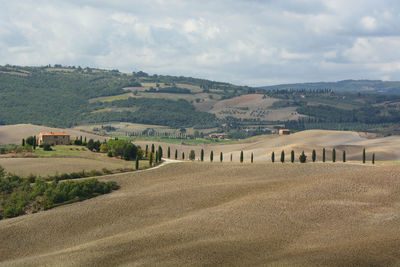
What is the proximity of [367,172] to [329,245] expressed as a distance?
122ft

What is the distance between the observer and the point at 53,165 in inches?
4392

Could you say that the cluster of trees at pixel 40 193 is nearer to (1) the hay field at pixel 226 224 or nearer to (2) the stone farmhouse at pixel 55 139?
(1) the hay field at pixel 226 224

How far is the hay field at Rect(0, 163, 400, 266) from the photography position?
55.8 m

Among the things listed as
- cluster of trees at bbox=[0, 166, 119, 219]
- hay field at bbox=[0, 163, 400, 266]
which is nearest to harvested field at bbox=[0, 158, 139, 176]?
cluster of trees at bbox=[0, 166, 119, 219]

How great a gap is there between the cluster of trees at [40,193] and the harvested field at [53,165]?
6.91m

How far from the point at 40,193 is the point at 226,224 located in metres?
38.0

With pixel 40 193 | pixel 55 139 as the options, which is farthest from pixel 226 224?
pixel 55 139

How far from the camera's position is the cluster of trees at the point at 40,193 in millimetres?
86875

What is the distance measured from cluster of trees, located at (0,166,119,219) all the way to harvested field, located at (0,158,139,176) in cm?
691

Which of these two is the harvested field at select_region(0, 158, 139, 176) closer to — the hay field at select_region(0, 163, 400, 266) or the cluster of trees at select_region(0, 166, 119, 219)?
the cluster of trees at select_region(0, 166, 119, 219)

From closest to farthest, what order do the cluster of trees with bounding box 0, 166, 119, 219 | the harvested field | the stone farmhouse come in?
the cluster of trees with bounding box 0, 166, 119, 219 → the harvested field → the stone farmhouse

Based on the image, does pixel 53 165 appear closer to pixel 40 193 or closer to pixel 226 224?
pixel 40 193

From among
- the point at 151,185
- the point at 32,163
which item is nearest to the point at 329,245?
the point at 151,185

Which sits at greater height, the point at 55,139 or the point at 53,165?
the point at 55,139
